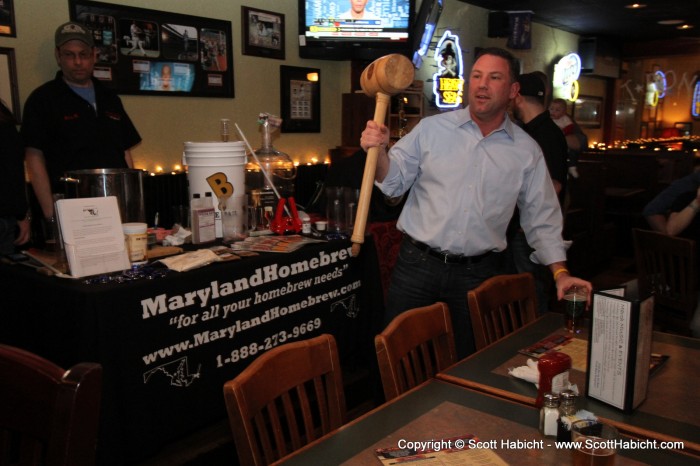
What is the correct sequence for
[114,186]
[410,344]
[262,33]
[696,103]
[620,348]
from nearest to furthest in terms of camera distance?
[620,348] < [410,344] < [114,186] < [262,33] < [696,103]

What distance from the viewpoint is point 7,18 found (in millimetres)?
3604

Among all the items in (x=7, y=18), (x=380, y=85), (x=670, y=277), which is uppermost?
(x=7, y=18)

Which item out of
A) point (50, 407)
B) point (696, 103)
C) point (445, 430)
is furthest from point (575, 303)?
point (696, 103)

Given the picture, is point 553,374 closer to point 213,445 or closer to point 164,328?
point 164,328

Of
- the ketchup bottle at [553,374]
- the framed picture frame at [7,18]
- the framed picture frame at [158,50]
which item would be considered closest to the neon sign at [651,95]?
the framed picture frame at [158,50]

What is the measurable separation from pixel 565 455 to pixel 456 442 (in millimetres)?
219

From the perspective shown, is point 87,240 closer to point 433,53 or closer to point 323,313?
point 323,313

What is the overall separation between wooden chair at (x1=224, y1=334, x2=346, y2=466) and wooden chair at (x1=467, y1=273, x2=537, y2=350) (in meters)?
0.63

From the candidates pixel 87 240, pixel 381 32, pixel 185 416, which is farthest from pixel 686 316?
pixel 381 32

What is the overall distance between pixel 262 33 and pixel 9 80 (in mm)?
2158

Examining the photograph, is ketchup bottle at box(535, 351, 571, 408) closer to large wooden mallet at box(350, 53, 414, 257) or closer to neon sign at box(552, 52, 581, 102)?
large wooden mallet at box(350, 53, 414, 257)

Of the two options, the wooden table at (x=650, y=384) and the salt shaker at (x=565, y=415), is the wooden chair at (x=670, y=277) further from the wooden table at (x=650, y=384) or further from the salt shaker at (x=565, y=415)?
the salt shaker at (x=565, y=415)

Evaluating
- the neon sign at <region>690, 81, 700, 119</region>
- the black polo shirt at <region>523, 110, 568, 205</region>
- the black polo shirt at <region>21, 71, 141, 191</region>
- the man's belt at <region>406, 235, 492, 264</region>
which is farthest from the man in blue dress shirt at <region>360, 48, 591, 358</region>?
the neon sign at <region>690, 81, 700, 119</region>

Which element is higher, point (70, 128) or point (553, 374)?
point (70, 128)
